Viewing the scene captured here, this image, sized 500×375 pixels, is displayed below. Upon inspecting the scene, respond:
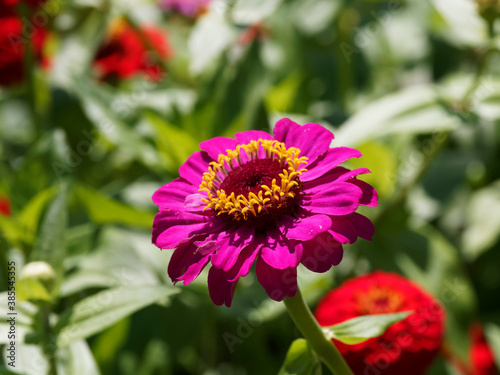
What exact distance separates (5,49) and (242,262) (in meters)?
1.15

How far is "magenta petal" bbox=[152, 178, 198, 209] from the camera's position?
2.14ft

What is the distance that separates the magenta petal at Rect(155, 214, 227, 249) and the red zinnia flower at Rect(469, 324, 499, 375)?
0.69 m

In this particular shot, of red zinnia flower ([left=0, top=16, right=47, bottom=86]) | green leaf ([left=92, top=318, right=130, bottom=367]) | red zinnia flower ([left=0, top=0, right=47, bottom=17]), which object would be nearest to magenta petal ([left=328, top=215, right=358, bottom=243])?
green leaf ([left=92, top=318, right=130, bottom=367])

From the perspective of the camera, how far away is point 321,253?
1.85ft

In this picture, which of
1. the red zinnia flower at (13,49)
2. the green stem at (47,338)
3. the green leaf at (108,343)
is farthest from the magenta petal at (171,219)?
the red zinnia flower at (13,49)

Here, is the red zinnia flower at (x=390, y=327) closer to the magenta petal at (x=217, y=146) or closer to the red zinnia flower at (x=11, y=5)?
the magenta petal at (x=217, y=146)

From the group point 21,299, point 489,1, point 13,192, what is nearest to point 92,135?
point 13,192

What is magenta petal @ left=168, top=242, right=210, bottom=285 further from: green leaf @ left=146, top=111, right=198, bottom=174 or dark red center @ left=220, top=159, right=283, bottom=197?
green leaf @ left=146, top=111, right=198, bottom=174

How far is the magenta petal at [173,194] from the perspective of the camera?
651 mm

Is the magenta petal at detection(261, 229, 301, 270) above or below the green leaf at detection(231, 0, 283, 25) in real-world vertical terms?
below

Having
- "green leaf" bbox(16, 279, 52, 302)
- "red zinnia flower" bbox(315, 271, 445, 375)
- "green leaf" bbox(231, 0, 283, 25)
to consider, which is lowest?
"red zinnia flower" bbox(315, 271, 445, 375)

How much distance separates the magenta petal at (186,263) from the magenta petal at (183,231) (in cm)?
1

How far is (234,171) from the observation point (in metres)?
0.68

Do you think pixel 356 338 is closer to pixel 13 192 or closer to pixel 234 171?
pixel 234 171
